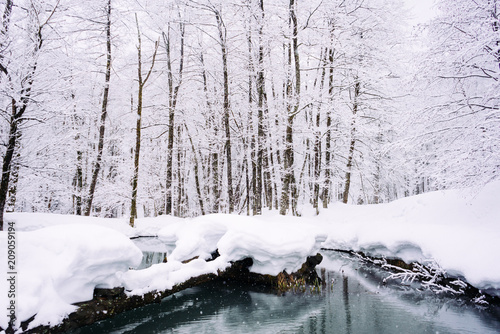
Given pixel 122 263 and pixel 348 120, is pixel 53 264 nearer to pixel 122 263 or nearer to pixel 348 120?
pixel 122 263

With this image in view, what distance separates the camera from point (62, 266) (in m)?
4.68

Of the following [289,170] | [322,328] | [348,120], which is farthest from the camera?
[348,120]

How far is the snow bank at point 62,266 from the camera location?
423cm

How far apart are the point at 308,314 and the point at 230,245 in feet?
9.15

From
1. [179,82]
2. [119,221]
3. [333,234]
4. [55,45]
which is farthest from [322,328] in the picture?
[179,82]

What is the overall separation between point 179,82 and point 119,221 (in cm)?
900

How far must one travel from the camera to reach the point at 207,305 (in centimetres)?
731

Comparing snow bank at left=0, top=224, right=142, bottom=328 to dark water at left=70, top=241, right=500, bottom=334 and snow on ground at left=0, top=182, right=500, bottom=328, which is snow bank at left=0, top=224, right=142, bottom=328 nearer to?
Result: snow on ground at left=0, top=182, right=500, bottom=328

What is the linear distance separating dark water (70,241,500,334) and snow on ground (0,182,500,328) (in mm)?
663

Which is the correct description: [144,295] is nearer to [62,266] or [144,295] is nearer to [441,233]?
[62,266]

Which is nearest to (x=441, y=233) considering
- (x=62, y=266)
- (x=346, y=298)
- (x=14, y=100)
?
(x=346, y=298)

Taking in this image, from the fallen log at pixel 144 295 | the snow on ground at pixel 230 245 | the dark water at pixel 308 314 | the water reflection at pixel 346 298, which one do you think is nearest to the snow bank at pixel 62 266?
the snow on ground at pixel 230 245

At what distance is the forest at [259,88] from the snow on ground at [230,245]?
4.32 ft

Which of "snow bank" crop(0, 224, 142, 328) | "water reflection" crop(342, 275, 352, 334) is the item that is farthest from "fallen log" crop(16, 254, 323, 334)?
"water reflection" crop(342, 275, 352, 334)
